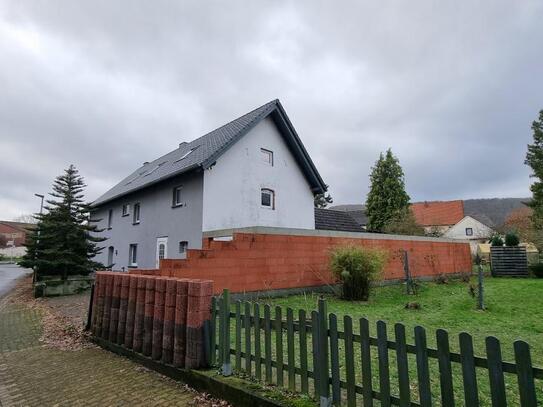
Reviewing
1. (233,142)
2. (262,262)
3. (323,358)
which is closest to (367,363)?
(323,358)

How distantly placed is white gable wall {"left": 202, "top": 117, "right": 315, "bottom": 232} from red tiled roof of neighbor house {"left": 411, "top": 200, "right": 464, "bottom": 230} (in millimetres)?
43717

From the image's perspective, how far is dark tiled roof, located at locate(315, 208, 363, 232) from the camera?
22.2 meters

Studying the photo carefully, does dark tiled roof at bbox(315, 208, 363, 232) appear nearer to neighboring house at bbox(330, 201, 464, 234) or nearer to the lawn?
the lawn

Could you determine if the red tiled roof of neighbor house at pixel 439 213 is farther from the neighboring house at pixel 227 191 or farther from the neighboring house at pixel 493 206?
the neighboring house at pixel 227 191

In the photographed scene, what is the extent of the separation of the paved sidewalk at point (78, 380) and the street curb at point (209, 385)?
0.32 feet

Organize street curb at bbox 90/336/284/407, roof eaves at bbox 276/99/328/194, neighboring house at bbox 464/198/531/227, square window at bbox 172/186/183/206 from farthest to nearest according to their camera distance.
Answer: neighboring house at bbox 464/198/531/227, roof eaves at bbox 276/99/328/194, square window at bbox 172/186/183/206, street curb at bbox 90/336/284/407

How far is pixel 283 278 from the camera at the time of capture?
10.7 m

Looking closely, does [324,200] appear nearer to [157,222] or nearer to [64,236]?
[157,222]

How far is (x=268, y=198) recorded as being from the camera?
17.9 metres

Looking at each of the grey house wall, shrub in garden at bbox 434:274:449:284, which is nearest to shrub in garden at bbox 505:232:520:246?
shrub in garden at bbox 434:274:449:284

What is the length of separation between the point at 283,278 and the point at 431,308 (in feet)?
13.7

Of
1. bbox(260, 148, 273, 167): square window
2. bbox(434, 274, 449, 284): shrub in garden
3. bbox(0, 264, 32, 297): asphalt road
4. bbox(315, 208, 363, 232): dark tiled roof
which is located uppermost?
bbox(260, 148, 273, 167): square window

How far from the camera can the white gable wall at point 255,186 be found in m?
15.3

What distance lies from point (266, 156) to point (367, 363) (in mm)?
15347
